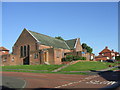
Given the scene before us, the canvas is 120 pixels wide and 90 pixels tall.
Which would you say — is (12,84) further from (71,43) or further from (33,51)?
(71,43)

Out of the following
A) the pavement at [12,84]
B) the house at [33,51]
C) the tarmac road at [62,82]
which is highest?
the house at [33,51]

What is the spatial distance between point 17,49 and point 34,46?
736 centimetres

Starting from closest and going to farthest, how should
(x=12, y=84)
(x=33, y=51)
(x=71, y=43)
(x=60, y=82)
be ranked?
(x=12, y=84)
(x=60, y=82)
(x=33, y=51)
(x=71, y=43)

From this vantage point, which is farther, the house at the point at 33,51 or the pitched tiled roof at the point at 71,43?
the pitched tiled roof at the point at 71,43

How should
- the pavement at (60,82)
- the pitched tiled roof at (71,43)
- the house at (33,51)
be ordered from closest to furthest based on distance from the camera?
1. the pavement at (60,82)
2. the house at (33,51)
3. the pitched tiled roof at (71,43)

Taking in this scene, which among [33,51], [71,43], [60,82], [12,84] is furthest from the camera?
[71,43]

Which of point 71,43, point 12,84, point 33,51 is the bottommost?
point 12,84

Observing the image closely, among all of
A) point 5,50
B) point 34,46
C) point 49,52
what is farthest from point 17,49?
point 5,50

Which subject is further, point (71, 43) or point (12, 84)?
point (71, 43)

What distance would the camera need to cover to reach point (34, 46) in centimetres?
4456

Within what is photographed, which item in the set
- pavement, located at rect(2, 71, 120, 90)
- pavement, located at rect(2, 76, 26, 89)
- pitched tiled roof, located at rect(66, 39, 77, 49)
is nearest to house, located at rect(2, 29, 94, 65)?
pitched tiled roof, located at rect(66, 39, 77, 49)

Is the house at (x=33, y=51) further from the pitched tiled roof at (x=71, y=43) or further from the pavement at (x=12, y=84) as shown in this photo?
the pavement at (x=12, y=84)

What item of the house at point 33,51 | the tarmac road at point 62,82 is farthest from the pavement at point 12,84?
the house at point 33,51

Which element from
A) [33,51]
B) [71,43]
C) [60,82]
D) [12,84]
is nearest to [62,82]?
[60,82]
